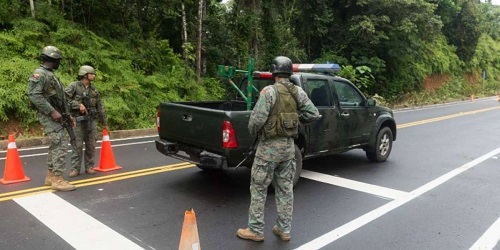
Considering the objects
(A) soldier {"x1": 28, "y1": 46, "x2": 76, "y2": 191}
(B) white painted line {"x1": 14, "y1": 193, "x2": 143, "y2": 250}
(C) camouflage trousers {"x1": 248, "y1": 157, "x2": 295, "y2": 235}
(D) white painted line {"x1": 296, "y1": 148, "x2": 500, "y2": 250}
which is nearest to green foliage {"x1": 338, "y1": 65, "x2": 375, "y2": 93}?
(D) white painted line {"x1": 296, "y1": 148, "x2": 500, "y2": 250}

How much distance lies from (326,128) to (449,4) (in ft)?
101

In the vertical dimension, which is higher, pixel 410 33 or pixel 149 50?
pixel 410 33

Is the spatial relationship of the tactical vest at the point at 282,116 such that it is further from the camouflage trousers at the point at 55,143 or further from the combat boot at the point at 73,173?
the combat boot at the point at 73,173

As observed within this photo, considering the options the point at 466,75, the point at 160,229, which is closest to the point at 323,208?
the point at 160,229

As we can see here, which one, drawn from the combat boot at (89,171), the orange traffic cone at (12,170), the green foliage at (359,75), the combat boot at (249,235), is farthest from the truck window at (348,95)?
the green foliage at (359,75)

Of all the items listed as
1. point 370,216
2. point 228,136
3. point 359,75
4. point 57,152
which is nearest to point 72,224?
point 57,152

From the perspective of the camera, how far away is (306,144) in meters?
6.56

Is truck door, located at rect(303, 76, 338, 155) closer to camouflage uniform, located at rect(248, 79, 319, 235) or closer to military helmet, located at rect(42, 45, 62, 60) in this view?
camouflage uniform, located at rect(248, 79, 319, 235)

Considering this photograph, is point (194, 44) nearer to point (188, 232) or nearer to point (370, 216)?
point (370, 216)

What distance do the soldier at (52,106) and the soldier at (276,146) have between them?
3045mm

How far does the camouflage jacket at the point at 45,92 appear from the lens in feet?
18.6

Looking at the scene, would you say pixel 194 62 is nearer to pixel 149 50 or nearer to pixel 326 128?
pixel 149 50

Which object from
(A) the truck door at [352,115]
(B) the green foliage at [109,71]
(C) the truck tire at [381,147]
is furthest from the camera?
(B) the green foliage at [109,71]

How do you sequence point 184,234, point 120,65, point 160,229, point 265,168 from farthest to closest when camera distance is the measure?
point 120,65 → point 160,229 → point 265,168 → point 184,234
